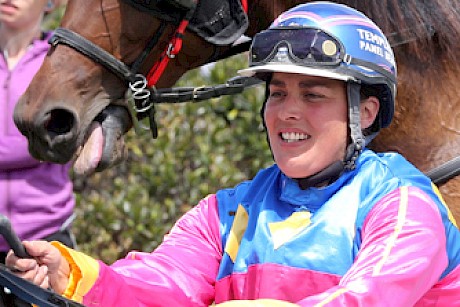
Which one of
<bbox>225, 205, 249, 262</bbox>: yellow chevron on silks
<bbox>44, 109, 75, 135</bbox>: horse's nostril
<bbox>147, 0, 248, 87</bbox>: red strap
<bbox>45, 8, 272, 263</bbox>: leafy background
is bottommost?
<bbox>45, 8, 272, 263</bbox>: leafy background

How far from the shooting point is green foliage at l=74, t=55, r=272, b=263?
5.75 meters

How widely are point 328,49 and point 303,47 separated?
0.06 m

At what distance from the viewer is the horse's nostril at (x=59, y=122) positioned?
3.06 meters

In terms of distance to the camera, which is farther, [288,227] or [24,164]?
[24,164]

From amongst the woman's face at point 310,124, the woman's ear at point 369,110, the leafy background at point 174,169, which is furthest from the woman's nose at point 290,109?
the leafy background at point 174,169

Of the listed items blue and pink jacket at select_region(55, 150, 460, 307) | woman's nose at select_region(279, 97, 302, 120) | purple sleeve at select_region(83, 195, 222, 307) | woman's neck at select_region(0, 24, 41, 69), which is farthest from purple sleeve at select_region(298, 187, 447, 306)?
woman's neck at select_region(0, 24, 41, 69)

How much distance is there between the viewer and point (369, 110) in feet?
8.27

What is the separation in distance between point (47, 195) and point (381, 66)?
191 cm

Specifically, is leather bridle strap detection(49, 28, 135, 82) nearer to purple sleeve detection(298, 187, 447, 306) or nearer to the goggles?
the goggles

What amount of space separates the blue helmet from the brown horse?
0.47m

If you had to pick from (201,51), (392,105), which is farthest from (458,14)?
(201,51)

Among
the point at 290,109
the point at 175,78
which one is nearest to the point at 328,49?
the point at 290,109

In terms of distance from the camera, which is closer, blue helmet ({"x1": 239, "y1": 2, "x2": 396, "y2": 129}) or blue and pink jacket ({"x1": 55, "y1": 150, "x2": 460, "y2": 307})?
blue and pink jacket ({"x1": 55, "y1": 150, "x2": 460, "y2": 307})

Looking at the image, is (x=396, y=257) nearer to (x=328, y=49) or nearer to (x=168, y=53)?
(x=328, y=49)
